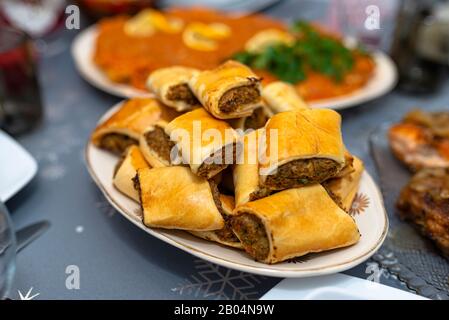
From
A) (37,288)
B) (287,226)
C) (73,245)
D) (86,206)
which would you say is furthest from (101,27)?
(287,226)

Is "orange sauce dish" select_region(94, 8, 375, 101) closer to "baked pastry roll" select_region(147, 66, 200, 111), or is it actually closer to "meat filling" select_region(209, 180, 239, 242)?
"baked pastry roll" select_region(147, 66, 200, 111)

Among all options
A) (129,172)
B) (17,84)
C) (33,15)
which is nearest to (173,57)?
(17,84)

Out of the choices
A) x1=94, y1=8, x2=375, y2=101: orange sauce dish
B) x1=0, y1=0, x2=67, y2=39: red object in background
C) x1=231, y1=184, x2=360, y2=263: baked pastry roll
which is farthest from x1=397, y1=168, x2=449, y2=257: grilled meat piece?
x1=0, y1=0, x2=67, y2=39: red object in background

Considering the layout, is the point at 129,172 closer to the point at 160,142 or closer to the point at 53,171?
the point at 160,142

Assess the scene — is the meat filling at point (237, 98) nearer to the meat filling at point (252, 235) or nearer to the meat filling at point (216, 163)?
the meat filling at point (216, 163)

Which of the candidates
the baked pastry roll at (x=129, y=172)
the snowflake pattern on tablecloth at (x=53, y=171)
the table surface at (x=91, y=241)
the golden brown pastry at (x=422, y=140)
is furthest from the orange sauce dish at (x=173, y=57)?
the baked pastry roll at (x=129, y=172)

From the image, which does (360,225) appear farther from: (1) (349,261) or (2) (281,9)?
(2) (281,9)
